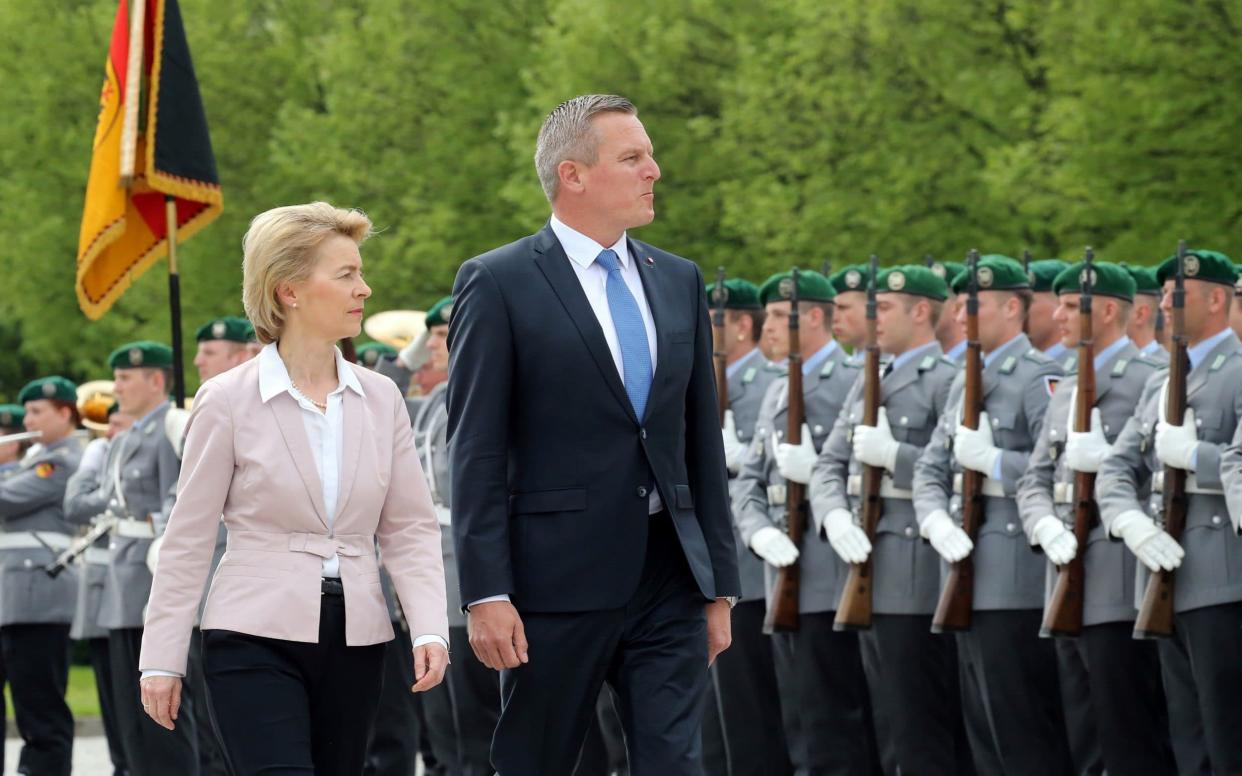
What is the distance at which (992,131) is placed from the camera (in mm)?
20750

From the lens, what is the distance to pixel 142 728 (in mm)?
10141

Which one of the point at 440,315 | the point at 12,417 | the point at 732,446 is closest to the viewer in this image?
the point at 732,446

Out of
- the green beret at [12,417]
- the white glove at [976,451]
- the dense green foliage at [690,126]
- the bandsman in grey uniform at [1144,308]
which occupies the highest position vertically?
the dense green foliage at [690,126]

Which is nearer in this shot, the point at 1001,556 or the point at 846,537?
the point at 1001,556

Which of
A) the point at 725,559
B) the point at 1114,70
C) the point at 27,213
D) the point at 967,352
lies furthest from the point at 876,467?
the point at 27,213

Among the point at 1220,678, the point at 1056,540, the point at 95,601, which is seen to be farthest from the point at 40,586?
the point at 1220,678

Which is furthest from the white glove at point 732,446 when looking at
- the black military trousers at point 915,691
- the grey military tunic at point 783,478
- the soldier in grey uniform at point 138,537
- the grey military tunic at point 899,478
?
the soldier in grey uniform at point 138,537

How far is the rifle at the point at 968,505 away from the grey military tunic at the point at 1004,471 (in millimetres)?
44

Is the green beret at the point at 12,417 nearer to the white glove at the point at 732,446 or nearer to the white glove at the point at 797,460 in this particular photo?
the white glove at the point at 732,446

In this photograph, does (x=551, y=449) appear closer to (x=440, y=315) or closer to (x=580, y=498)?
(x=580, y=498)

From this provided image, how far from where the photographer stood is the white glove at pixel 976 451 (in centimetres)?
910

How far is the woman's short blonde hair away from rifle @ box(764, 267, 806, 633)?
4.67m

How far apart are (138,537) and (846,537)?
11.4ft

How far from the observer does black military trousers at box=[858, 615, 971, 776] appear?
30.8 ft
